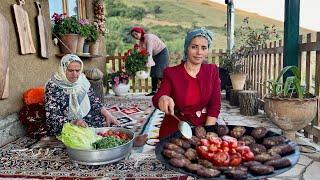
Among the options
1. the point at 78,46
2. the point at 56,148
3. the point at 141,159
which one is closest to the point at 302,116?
the point at 141,159

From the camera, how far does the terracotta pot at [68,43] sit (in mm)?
5258

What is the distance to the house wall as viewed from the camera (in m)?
3.74

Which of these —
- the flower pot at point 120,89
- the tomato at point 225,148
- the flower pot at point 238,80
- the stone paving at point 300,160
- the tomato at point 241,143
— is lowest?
the stone paving at point 300,160

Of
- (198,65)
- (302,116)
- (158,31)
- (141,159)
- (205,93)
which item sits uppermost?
(158,31)

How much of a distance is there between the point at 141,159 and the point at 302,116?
1728 millimetres

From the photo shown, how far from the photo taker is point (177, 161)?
49.5 inches

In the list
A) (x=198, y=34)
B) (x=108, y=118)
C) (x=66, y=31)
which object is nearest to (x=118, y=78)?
(x=66, y=31)

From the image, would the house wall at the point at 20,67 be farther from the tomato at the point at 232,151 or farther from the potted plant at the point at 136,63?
the tomato at the point at 232,151

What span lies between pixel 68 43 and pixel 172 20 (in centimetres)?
1585

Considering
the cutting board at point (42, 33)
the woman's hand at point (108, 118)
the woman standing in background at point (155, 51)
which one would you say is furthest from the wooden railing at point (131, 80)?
the woman's hand at point (108, 118)

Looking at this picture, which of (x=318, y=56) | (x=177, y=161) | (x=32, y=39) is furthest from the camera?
(x=32, y=39)

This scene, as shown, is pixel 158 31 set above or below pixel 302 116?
above

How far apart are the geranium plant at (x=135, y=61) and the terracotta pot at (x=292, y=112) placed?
4623 millimetres

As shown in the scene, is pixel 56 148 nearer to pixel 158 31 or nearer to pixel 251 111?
pixel 251 111
